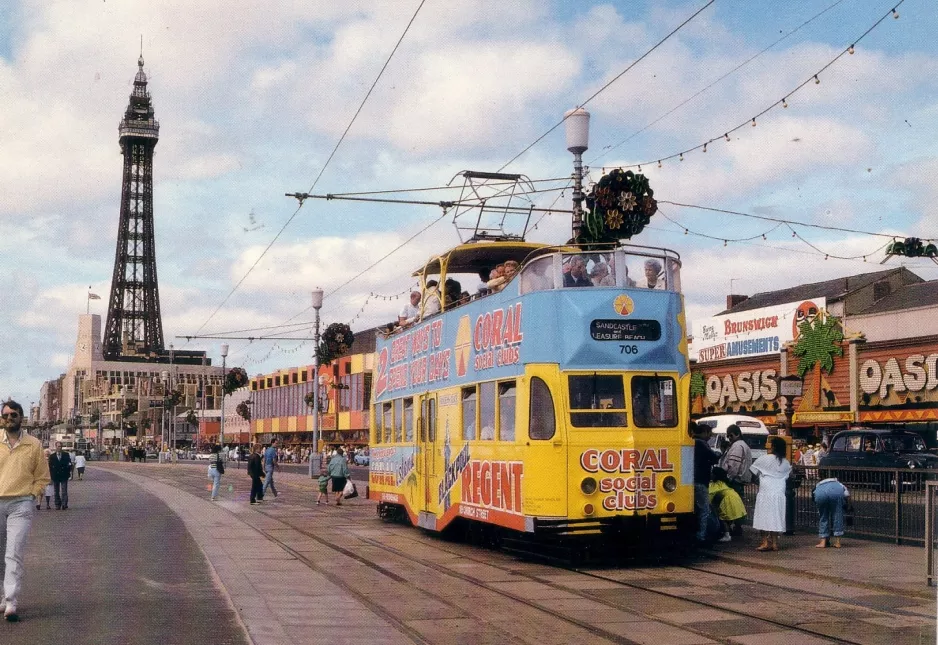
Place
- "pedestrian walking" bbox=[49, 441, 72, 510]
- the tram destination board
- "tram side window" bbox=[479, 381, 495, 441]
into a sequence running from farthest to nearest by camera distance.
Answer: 1. "pedestrian walking" bbox=[49, 441, 72, 510]
2. "tram side window" bbox=[479, 381, 495, 441]
3. the tram destination board

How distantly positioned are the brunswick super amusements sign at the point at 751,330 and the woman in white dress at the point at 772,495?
1386 inches

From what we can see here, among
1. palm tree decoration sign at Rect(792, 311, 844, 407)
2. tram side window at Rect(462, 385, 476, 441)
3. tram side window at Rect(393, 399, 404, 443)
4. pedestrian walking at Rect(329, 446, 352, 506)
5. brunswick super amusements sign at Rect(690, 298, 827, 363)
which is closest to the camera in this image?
tram side window at Rect(462, 385, 476, 441)

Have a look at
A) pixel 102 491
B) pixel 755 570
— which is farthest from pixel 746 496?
pixel 102 491

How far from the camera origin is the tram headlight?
46.6 ft

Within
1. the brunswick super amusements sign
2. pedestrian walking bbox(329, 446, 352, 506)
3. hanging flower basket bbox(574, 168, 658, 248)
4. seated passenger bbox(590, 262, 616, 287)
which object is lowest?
pedestrian walking bbox(329, 446, 352, 506)

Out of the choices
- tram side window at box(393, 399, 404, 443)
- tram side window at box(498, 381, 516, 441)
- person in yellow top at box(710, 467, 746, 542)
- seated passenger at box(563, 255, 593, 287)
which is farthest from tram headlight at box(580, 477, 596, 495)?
tram side window at box(393, 399, 404, 443)

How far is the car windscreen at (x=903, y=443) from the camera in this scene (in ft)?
98.9

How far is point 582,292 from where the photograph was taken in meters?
14.6

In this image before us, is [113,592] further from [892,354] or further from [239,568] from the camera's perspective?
[892,354]

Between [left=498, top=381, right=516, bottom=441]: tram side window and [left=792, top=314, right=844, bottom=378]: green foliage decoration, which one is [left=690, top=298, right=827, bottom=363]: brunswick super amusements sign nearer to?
[left=792, top=314, right=844, bottom=378]: green foliage decoration

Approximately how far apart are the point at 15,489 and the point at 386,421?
12374mm

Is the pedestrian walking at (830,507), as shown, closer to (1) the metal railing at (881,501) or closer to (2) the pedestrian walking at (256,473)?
(1) the metal railing at (881,501)

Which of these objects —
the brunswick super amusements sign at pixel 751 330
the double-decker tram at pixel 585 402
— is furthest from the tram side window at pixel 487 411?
the brunswick super amusements sign at pixel 751 330

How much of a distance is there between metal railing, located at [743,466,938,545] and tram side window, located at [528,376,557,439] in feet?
16.6
